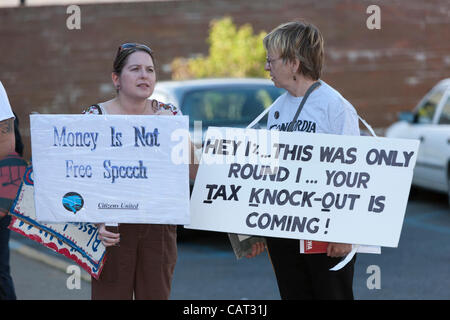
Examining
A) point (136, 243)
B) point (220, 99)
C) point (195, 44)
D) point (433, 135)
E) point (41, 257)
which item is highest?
point (195, 44)

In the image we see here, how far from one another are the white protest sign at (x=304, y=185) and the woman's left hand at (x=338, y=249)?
4 cm

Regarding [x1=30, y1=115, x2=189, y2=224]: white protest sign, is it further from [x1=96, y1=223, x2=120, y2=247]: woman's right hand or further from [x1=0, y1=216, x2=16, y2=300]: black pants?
[x1=0, y1=216, x2=16, y2=300]: black pants

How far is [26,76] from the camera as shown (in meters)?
16.0

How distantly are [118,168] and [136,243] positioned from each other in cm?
41

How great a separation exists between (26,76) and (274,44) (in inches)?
497

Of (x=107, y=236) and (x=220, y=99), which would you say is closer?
(x=107, y=236)

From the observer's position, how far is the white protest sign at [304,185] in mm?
3910

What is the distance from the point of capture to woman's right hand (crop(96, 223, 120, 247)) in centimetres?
398

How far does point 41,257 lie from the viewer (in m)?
8.69

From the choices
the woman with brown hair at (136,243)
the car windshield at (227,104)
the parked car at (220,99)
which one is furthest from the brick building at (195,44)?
the woman with brown hair at (136,243)

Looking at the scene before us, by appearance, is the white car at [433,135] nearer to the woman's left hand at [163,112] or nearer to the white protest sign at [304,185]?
the white protest sign at [304,185]

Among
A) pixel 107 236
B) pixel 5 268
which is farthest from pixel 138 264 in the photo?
pixel 5 268

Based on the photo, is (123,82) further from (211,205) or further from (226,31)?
(226,31)

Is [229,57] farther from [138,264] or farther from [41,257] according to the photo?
[138,264]
